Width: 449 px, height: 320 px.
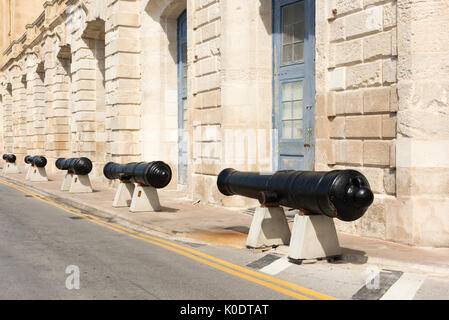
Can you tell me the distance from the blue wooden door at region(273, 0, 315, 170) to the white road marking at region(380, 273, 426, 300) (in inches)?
203

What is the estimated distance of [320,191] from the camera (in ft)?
20.4

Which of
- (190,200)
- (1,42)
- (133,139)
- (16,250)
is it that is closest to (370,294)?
(16,250)

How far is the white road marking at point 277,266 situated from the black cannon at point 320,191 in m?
0.76

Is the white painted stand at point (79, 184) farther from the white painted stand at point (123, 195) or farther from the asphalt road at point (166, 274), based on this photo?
the asphalt road at point (166, 274)

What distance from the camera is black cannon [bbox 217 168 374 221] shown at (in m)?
6.07

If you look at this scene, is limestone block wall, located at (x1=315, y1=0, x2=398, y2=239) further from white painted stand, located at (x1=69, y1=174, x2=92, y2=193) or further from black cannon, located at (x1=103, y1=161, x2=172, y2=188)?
white painted stand, located at (x1=69, y1=174, x2=92, y2=193)

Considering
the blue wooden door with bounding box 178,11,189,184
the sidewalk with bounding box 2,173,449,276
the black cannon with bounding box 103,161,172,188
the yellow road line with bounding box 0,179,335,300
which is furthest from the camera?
the blue wooden door with bounding box 178,11,189,184

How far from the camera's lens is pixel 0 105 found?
4997 centimetres

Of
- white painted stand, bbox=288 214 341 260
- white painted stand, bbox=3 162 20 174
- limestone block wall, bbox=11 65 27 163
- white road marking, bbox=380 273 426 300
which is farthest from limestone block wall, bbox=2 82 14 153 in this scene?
white road marking, bbox=380 273 426 300

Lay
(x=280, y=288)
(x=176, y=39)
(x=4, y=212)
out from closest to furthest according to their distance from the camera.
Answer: (x=280, y=288)
(x=4, y=212)
(x=176, y=39)

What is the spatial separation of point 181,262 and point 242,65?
21.8 ft

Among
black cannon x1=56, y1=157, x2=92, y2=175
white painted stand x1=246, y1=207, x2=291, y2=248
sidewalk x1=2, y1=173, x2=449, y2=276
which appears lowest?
sidewalk x1=2, y1=173, x2=449, y2=276

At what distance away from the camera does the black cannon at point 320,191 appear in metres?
6.07
